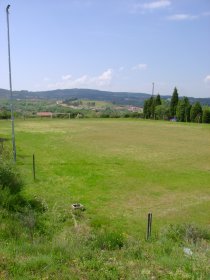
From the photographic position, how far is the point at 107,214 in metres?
10.7

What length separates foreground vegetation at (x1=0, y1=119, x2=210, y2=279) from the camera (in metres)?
5.06

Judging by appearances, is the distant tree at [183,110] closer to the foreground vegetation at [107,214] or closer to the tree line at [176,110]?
the tree line at [176,110]

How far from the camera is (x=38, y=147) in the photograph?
2567 cm

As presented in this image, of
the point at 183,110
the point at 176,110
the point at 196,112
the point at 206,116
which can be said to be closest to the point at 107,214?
the point at 206,116

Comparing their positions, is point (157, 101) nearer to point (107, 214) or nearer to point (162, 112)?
point (162, 112)

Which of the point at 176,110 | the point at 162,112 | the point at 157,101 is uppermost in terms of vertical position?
the point at 157,101

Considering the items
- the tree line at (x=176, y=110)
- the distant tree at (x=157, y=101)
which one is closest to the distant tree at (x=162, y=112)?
the tree line at (x=176, y=110)

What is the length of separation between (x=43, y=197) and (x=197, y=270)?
26.5 ft

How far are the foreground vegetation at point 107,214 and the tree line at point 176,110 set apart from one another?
25.0 m

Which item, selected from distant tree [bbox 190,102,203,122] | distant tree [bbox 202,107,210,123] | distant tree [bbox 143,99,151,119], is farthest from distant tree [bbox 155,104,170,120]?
distant tree [bbox 202,107,210,123]

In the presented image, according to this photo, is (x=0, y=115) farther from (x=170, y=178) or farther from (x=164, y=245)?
(x=164, y=245)

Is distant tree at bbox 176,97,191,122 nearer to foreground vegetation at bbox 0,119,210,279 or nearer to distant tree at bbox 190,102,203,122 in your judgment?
distant tree at bbox 190,102,203,122

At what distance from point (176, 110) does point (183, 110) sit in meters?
2.12

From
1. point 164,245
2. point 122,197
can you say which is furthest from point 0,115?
point 164,245
